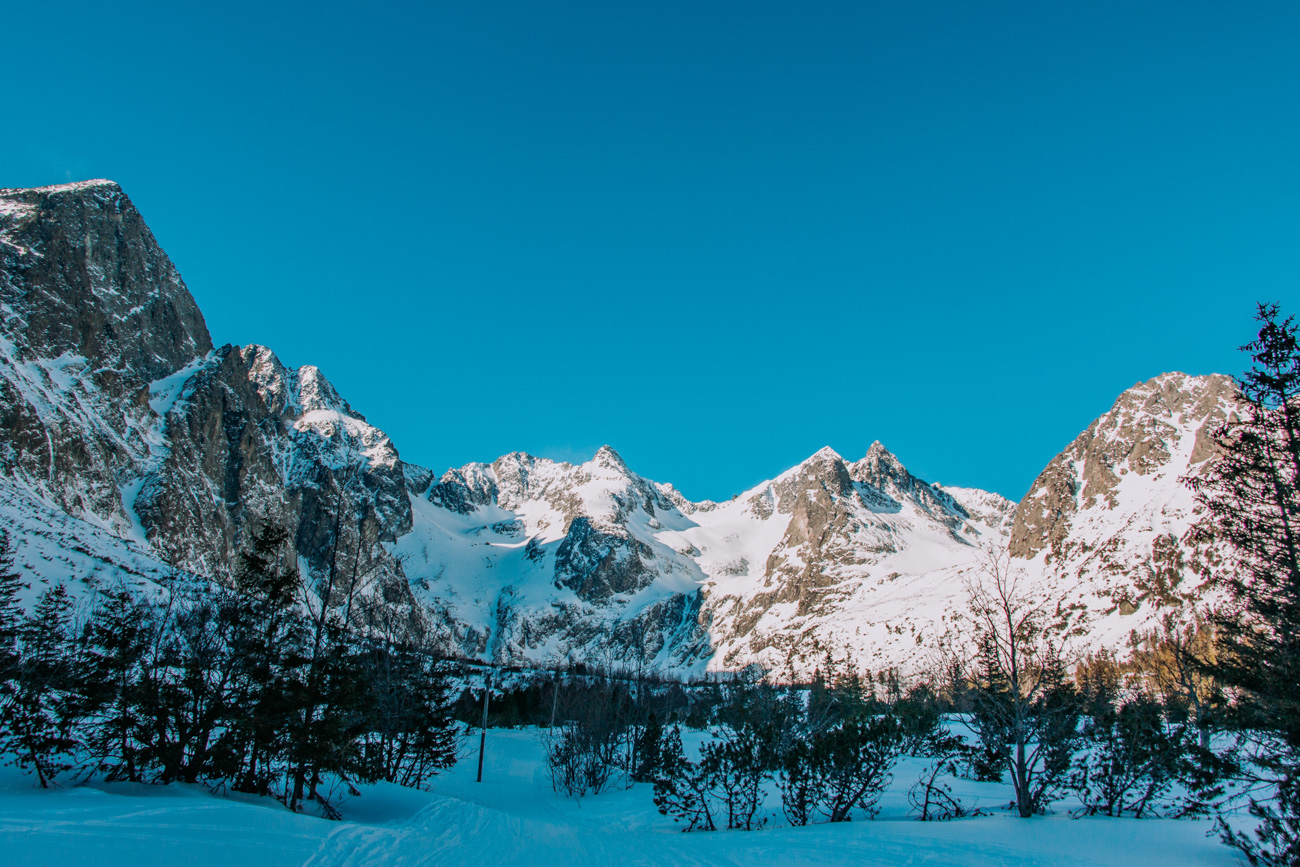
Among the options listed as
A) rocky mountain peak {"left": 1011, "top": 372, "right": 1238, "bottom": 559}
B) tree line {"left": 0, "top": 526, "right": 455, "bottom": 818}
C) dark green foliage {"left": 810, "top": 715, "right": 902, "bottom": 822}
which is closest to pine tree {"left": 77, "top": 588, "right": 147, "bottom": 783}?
tree line {"left": 0, "top": 526, "right": 455, "bottom": 818}

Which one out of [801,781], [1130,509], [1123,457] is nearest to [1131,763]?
[801,781]

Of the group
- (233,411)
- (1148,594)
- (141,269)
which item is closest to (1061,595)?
(1148,594)

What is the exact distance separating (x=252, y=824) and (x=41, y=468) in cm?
13121

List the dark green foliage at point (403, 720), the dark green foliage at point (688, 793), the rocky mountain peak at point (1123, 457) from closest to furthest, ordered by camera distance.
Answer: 1. the dark green foliage at point (688, 793)
2. the dark green foliage at point (403, 720)
3. the rocky mountain peak at point (1123, 457)

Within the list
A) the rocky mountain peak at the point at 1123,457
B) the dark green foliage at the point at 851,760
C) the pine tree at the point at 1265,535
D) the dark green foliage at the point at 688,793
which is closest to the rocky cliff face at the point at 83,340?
the dark green foliage at the point at 688,793

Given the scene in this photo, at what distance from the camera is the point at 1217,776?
1390 cm

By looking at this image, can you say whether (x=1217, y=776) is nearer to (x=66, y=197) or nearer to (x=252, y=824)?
(x=252, y=824)

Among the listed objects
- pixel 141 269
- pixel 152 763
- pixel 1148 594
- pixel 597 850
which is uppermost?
pixel 141 269

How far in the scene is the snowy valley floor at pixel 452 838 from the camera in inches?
313

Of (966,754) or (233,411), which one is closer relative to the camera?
(966,754)

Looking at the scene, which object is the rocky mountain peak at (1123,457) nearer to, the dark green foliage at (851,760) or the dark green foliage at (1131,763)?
the dark green foliage at (1131,763)

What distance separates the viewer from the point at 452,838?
535 inches

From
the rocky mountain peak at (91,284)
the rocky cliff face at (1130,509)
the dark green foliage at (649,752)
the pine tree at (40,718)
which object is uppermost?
Answer: the rocky mountain peak at (91,284)

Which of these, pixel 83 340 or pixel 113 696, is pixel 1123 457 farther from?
pixel 83 340
